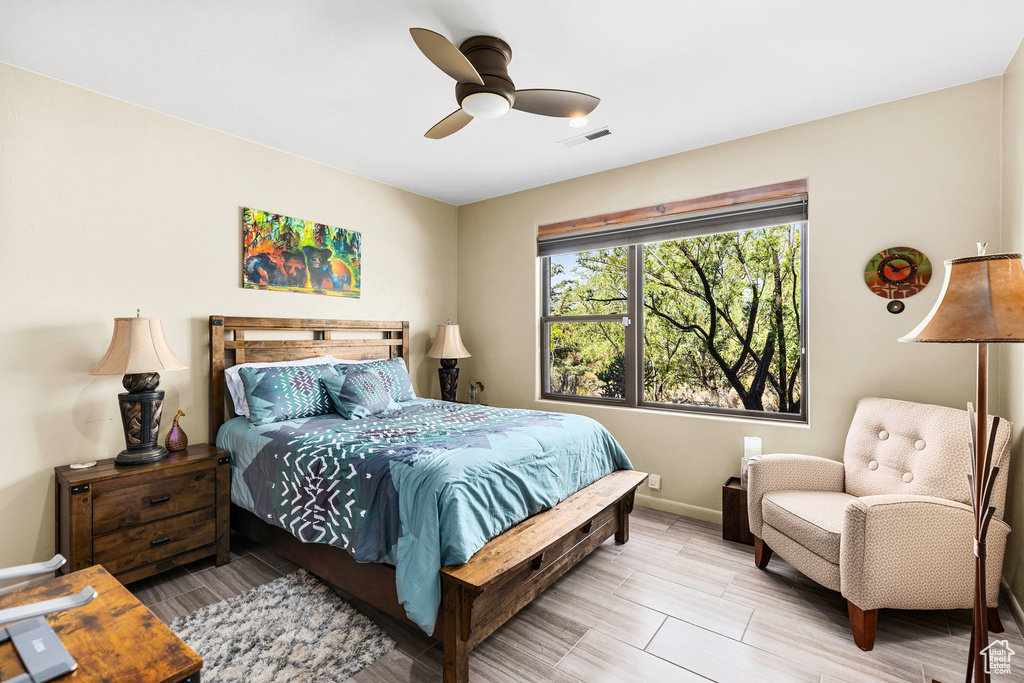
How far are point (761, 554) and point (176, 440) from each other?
3.41 m

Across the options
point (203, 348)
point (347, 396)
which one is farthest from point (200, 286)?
point (347, 396)

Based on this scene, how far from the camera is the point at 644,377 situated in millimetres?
3789

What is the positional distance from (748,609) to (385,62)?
3.17m

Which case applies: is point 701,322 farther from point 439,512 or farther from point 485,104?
point 439,512

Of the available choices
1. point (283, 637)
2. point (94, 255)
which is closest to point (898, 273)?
point (283, 637)

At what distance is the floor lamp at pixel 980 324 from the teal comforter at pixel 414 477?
1.54 metres

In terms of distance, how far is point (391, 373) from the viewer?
140 inches

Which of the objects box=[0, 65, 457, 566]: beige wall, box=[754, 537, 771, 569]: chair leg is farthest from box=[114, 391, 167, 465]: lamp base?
box=[754, 537, 771, 569]: chair leg

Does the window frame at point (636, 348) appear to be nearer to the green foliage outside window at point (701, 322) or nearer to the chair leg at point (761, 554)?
the green foliage outside window at point (701, 322)

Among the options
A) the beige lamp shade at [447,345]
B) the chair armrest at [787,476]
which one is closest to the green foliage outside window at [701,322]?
the chair armrest at [787,476]

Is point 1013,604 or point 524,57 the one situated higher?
point 524,57

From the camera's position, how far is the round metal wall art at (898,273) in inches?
104

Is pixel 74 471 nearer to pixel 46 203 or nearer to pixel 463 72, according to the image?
pixel 46 203
